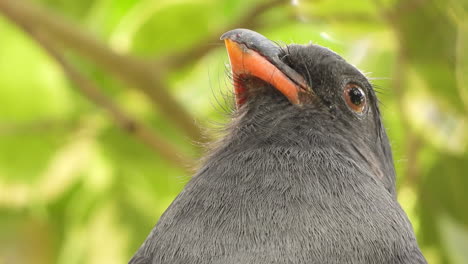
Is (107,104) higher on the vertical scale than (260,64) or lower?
lower

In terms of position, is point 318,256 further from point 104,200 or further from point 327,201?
point 104,200

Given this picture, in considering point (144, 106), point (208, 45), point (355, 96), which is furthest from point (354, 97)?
point (144, 106)

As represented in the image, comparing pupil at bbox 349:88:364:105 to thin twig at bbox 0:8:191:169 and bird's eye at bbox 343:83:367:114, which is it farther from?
thin twig at bbox 0:8:191:169

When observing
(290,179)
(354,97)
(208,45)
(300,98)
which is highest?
(208,45)

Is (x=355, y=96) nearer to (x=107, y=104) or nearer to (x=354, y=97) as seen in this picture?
(x=354, y=97)

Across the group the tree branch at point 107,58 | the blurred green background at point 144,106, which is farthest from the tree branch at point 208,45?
the tree branch at point 107,58

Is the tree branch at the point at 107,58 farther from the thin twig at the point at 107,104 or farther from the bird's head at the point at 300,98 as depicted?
the bird's head at the point at 300,98

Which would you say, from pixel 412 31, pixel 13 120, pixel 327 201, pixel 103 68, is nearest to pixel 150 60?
pixel 103 68

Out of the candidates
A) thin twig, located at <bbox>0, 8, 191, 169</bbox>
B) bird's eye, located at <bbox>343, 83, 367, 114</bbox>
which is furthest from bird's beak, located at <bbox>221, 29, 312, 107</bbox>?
thin twig, located at <bbox>0, 8, 191, 169</bbox>
